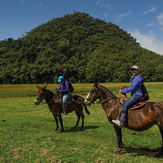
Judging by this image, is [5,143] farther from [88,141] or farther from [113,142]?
[113,142]

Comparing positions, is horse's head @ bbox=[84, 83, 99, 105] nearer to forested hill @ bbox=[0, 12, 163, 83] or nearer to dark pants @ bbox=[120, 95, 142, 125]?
dark pants @ bbox=[120, 95, 142, 125]

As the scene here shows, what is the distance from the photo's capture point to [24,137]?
8.55 meters

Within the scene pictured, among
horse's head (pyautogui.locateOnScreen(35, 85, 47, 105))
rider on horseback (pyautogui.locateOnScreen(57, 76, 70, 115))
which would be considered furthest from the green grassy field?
horse's head (pyautogui.locateOnScreen(35, 85, 47, 105))

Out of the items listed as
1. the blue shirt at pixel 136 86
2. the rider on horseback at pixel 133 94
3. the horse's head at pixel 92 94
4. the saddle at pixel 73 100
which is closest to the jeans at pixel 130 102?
the rider on horseback at pixel 133 94

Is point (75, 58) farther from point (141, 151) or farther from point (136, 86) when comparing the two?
point (136, 86)

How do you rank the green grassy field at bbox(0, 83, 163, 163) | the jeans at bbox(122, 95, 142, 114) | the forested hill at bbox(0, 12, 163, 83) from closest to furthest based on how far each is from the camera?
1. the jeans at bbox(122, 95, 142, 114)
2. the green grassy field at bbox(0, 83, 163, 163)
3. the forested hill at bbox(0, 12, 163, 83)

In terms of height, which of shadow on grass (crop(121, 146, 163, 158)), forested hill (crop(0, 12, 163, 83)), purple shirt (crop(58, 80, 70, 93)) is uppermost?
forested hill (crop(0, 12, 163, 83))

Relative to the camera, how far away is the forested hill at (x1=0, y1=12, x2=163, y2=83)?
108544 millimetres

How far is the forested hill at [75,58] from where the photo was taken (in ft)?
356

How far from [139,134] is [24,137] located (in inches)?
291

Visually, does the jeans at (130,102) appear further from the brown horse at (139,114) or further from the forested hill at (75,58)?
the forested hill at (75,58)

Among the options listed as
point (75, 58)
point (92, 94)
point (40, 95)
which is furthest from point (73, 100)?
point (75, 58)

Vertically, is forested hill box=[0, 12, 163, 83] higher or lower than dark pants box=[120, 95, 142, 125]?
higher

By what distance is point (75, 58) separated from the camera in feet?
467
